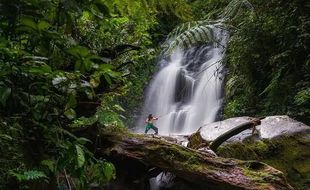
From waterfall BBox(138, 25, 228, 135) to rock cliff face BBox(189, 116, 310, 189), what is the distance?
5463 mm

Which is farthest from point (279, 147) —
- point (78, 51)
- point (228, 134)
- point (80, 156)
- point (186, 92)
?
point (186, 92)

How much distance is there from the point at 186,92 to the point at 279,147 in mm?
8252

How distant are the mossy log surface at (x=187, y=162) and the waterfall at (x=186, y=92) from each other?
7.75m

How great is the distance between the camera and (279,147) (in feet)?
19.8

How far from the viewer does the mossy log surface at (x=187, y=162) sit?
3.89 meters

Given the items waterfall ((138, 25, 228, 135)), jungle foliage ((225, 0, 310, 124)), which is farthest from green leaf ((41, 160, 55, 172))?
waterfall ((138, 25, 228, 135))

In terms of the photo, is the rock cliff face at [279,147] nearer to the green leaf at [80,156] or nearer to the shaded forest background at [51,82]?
the shaded forest background at [51,82]

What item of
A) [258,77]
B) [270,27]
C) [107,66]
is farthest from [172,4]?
[258,77]

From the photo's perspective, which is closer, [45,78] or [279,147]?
[45,78]

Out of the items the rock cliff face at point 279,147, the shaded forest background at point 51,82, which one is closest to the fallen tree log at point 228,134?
the rock cliff face at point 279,147

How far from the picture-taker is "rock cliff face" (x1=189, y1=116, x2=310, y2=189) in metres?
5.73

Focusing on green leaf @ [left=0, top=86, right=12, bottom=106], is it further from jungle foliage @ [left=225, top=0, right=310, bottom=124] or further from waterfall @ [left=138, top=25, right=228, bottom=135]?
waterfall @ [left=138, top=25, right=228, bottom=135]

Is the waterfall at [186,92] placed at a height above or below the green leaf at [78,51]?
above

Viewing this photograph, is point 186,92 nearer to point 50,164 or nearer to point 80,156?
point 50,164
